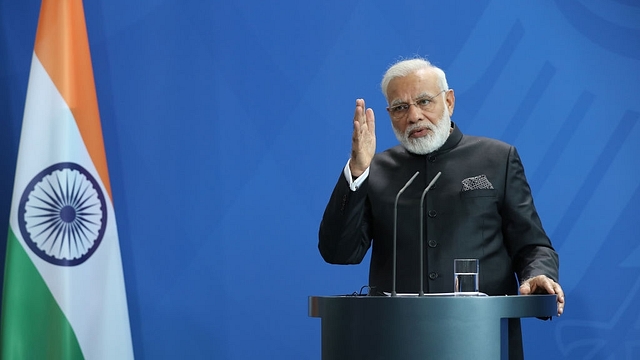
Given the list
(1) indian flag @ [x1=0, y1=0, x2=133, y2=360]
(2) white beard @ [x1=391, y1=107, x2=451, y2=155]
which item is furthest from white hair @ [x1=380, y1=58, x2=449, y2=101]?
(1) indian flag @ [x1=0, y1=0, x2=133, y2=360]

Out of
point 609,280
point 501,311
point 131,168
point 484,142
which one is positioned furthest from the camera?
point 609,280

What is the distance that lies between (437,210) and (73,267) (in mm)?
1407

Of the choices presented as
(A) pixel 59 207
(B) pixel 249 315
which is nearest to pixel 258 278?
(B) pixel 249 315

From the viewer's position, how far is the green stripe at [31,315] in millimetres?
3150

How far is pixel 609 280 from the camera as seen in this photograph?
399 centimetres

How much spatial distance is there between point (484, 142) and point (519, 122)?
1.15 metres

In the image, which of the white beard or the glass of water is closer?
A: the glass of water

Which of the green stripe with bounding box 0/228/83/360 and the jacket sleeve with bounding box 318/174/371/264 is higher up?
the jacket sleeve with bounding box 318/174/371/264

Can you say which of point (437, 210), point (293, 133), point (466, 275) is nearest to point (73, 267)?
point (293, 133)

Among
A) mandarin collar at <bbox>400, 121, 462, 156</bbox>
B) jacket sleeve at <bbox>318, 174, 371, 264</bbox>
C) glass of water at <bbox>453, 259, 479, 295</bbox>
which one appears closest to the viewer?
Answer: glass of water at <bbox>453, 259, 479, 295</bbox>

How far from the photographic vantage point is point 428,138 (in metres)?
2.85

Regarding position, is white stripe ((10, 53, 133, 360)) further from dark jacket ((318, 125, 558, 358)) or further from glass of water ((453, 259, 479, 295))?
glass of water ((453, 259, 479, 295))

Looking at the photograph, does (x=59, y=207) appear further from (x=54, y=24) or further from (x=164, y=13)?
(x=164, y=13)

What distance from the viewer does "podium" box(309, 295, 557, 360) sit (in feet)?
6.30
